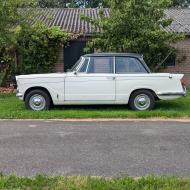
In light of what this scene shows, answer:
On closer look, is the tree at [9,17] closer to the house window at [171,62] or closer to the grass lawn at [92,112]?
the grass lawn at [92,112]

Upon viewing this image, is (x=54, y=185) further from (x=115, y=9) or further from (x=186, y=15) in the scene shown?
(x=186, y=15)

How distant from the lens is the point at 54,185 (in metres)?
5.89

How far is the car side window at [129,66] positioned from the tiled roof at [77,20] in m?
6.56

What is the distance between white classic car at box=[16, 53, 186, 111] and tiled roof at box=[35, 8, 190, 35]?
6.58m

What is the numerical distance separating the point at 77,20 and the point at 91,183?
60.3 ft

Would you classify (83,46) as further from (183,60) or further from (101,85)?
(101,85)

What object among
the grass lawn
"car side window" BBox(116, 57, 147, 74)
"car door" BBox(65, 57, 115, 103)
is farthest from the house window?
"car door" BBox(65, 57, 115, 103)

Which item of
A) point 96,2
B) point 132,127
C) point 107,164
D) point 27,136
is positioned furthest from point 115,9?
point 96,2

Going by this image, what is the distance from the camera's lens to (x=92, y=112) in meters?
12.9

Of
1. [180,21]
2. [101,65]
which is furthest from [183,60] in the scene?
[101,65]

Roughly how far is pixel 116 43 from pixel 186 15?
10.8 m

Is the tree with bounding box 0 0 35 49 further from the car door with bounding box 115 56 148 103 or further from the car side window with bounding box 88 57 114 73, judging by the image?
the car door with bounding box 115 56 148 103

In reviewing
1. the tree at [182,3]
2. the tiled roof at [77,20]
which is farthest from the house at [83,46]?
the tree at [182,3]

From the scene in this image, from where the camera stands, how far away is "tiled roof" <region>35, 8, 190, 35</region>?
2127 centimetres
